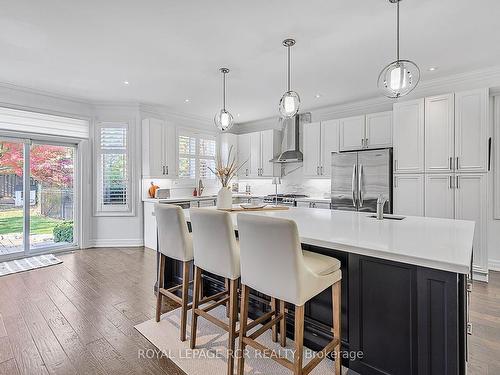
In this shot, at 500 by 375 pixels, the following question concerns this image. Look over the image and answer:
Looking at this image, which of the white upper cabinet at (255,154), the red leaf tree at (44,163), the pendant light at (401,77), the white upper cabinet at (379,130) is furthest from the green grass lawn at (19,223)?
the white upper cabinet at (379,130)

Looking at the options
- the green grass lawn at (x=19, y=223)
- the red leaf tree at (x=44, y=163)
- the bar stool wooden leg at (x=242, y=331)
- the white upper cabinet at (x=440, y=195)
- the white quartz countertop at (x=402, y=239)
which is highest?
the red leaf tree at (x=44, y=163)

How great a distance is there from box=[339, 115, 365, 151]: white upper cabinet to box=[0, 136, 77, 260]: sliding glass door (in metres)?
5.01

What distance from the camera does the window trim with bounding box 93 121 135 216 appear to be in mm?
5305

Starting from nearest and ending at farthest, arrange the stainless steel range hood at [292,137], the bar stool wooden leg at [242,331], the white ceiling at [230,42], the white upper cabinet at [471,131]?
the bar stool wooden leg at [242,331], the white ceiling at [230,42], the white upper cabinet at [471,131], the stainless steel range hood at [292,137]

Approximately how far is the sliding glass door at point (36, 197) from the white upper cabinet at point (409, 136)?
561cm

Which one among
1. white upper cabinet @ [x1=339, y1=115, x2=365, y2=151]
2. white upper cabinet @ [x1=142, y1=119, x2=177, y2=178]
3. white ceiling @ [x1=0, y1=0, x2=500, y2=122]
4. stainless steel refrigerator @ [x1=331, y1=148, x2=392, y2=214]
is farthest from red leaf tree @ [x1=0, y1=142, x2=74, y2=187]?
white upper cabinet @ [x1=339, y1=115, x2=365, y2=151]

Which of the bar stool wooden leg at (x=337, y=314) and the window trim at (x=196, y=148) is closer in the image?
the bar stool wooden leg at (x=337, y=314)

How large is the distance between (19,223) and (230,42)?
4.53 m

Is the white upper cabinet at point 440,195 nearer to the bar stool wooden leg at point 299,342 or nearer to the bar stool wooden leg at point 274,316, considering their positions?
the bar stool wooden leg at point 274,316

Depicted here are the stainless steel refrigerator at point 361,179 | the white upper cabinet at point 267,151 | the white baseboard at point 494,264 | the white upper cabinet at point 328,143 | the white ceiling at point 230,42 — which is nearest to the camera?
the white ceiling at point 230,42

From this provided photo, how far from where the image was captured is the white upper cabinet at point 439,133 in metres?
3.74

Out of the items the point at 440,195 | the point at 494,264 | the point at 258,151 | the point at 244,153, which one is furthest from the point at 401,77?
the point at 244,153

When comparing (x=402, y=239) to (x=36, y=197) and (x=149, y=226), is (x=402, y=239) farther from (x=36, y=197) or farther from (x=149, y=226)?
(x=36, y=197)

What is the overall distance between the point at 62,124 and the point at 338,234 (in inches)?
205
